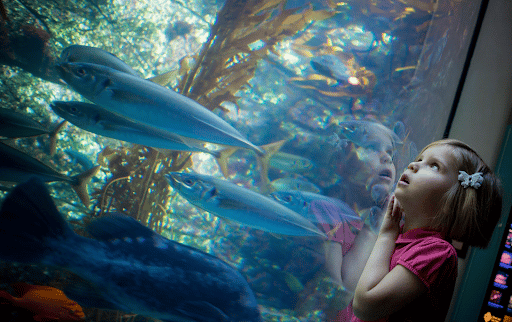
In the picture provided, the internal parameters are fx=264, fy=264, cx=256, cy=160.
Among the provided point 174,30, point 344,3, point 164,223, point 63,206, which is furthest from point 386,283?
point 344,3

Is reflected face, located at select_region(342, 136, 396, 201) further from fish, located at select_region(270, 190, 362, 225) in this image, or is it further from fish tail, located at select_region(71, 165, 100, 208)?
fish tail, located at select_region(71, 165, 100, 208)

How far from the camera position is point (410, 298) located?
69 centimetres

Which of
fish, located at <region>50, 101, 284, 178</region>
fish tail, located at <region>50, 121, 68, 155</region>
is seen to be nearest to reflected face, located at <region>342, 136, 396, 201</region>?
fish, located at <region>50, 101, 284, 178</region>

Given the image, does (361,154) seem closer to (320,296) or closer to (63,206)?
(320,296)

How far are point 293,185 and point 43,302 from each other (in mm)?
1170

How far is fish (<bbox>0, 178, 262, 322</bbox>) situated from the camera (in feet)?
2.91

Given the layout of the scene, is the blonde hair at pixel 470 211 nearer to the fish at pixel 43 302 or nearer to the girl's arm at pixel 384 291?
the girl's arm at pixel 384 291

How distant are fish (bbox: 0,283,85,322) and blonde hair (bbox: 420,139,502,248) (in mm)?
1276

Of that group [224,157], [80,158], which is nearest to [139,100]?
[80,158]

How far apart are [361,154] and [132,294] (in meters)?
1.47

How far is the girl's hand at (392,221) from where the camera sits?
0.89m

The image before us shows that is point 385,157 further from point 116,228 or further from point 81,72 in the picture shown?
point 81,72

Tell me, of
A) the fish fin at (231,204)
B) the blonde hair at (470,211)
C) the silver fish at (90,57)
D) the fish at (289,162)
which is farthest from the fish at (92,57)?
the blonde hair at (470,211)

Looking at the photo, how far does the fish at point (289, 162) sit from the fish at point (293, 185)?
0.06 m
